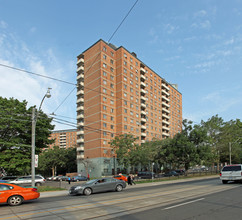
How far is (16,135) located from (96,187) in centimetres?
2284

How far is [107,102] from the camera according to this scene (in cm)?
6444

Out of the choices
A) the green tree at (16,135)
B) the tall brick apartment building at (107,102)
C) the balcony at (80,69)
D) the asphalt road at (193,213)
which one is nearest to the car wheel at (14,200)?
the asphalt road at (193,213)

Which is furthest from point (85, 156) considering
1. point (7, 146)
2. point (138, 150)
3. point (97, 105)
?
point (7, 146)

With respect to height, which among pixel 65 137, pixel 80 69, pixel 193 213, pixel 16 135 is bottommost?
pixel 193 213

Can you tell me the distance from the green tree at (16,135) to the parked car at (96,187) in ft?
56.3

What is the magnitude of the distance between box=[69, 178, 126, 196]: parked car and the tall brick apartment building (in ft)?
135

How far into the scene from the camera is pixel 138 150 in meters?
51.3

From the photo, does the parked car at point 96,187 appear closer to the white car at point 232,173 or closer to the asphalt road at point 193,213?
the asphalt road at point 193,213

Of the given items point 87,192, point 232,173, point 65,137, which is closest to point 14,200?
point 87,192

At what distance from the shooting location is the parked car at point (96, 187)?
16297 mm

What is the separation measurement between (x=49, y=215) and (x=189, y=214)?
17.4ft

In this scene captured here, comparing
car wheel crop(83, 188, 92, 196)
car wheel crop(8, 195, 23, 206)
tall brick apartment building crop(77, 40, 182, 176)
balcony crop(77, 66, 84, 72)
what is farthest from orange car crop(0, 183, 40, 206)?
balcony crop(77, 66, 84, 72)

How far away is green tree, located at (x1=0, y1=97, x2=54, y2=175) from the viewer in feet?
107

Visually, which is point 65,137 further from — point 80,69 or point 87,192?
point 87,192
